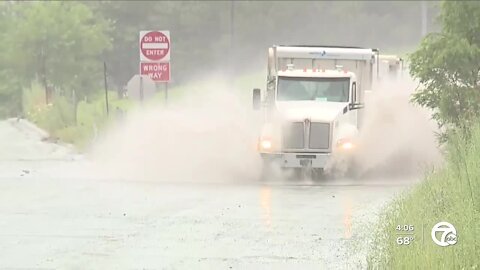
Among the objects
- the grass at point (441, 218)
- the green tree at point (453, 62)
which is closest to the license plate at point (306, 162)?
the green tree at point (453, 62)

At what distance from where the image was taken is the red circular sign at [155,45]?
2322cm

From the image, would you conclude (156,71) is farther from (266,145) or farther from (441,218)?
(441,218)

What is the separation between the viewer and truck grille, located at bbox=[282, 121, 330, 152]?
1794 centimetres

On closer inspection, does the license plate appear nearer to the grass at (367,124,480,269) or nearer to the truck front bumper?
the truck front bumper

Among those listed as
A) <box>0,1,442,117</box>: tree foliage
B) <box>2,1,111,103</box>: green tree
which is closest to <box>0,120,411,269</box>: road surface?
<box>2,1,111,103</box>: green tree

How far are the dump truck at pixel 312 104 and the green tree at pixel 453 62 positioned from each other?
9.21 ft

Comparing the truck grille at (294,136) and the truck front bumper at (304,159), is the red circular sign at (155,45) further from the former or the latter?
the truck front bumper at (304,159)

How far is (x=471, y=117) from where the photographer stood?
14.0 metres

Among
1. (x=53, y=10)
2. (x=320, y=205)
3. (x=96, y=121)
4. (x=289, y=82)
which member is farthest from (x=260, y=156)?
(x=53, y=10)

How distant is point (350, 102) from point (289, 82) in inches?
55.0

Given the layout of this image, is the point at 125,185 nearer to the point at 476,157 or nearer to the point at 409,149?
the point at 409,149

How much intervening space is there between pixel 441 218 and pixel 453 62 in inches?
296

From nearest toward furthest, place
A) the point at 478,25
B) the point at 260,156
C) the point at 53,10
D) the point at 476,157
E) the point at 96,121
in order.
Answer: the point at 476,157
the point at 478,25
the point at 260,156
the point at 96,121
the point at 53,10

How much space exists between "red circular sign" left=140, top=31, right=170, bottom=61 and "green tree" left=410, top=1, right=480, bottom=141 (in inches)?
354
